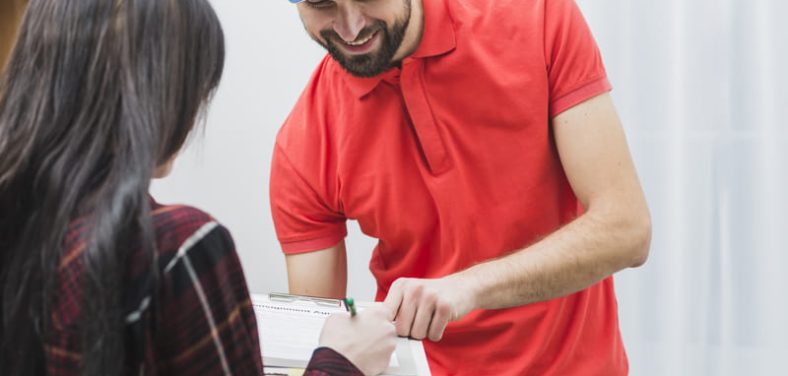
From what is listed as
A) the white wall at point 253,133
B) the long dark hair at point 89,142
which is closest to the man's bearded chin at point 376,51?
the long dark hair at point 89,142

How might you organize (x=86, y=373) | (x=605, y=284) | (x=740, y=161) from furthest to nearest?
(x=740, y=161), (x=605, y=284), (x=86, y=373)

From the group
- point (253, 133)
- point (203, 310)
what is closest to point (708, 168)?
point (253, 133)

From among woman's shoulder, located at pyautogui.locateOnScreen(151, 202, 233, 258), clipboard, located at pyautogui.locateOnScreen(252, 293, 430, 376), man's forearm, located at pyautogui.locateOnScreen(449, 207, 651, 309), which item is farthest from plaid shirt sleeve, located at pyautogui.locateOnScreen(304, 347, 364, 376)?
man's forearm, located at pyautogui.locateOnScreen(449, 207, 651, 309)

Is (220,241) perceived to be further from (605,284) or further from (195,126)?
(605,284)

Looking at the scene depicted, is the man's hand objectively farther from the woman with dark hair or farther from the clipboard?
the woman with dark hair

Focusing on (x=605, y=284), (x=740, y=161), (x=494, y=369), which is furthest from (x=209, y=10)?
(x=740, y=161)

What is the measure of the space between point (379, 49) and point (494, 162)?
0.24 m

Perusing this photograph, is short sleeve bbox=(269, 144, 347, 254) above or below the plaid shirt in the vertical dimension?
below

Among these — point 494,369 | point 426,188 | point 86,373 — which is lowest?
point 494,369

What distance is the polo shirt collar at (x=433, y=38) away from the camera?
4.08 ft

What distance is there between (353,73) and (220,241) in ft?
2.12

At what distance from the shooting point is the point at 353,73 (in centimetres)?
127

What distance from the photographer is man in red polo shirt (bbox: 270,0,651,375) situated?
3.98 ft

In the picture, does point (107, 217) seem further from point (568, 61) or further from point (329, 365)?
point (568, 61)
